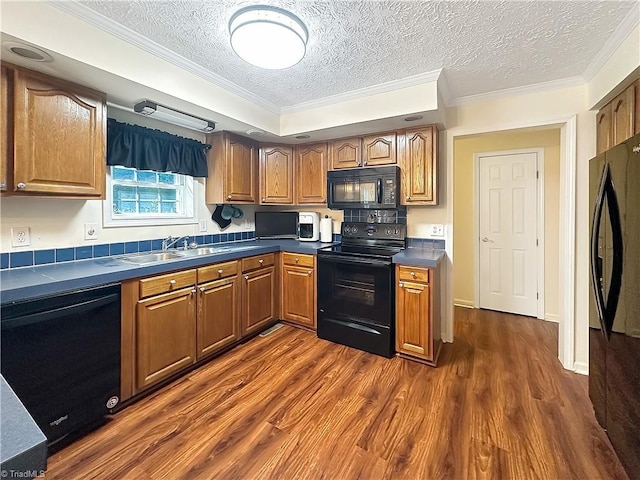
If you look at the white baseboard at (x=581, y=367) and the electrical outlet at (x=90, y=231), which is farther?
the white baseboard at (x=581, y=367)

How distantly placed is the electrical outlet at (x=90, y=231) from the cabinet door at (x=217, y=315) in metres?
0.88

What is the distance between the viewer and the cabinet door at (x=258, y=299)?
9.70 feet

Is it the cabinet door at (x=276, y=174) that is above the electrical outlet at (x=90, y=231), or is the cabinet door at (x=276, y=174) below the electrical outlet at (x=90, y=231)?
above

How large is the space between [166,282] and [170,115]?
51.9 inches

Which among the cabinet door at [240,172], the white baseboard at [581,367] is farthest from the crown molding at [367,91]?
the white baseboard at [581,367]

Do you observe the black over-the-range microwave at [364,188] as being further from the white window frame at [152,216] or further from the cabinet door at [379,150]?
the white window frame at [152,216]

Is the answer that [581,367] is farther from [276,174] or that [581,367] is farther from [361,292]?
[276,174]

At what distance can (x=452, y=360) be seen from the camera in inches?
106

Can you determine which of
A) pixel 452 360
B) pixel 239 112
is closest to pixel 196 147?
pixel 239 112

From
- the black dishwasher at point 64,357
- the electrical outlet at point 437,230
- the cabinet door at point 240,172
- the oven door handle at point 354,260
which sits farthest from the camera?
the cabinet door at point 240,172

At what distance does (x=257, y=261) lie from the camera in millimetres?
3084

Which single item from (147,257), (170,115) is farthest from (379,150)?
(147,257)

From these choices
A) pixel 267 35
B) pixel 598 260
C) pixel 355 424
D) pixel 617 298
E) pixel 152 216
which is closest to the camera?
pixel 617 298

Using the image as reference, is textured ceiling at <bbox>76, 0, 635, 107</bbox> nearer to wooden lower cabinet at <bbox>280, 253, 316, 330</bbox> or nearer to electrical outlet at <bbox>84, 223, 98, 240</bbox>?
electrical outlet at <bbox>84, 223, 98, 240</bbox>
